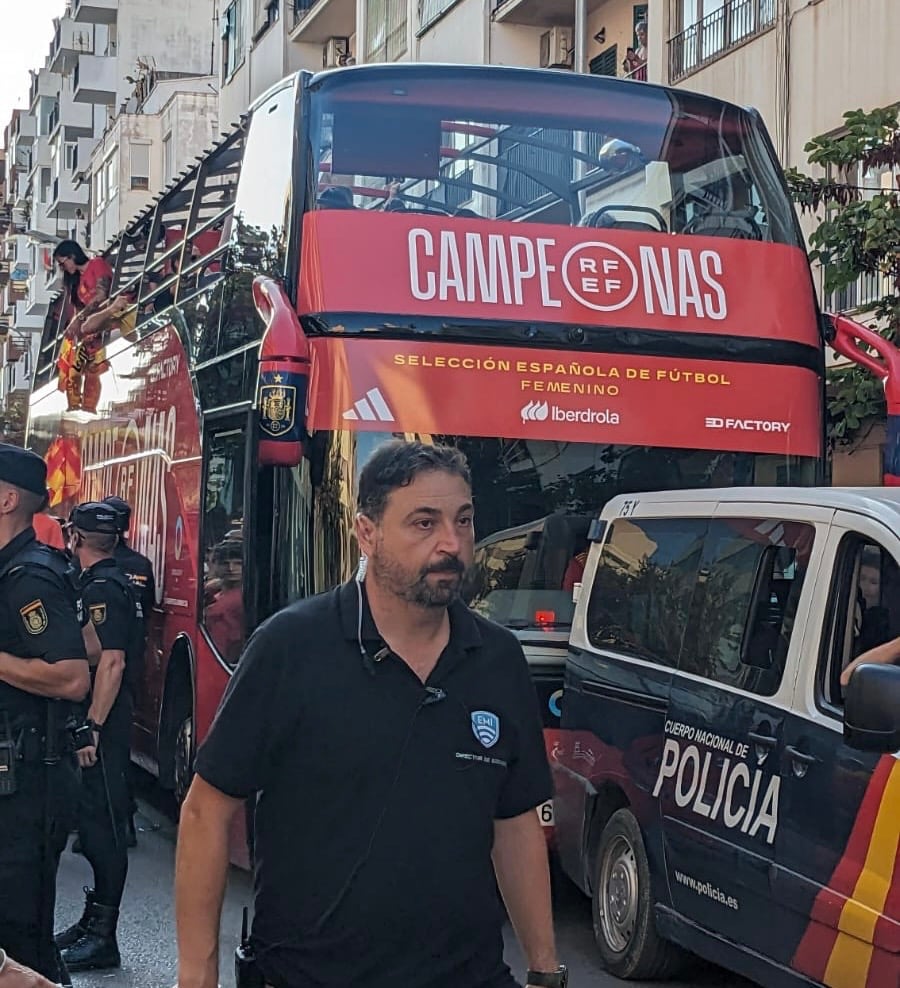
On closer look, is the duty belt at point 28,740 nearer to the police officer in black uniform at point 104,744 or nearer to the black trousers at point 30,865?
the black trousers at point 30,865

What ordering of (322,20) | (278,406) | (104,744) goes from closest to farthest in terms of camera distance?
(278,406) < (104,744) < (322,20)

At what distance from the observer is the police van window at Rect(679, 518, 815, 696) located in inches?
219

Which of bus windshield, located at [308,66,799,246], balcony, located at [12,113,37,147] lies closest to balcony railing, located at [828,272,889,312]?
bus windshield, located at [308,66,799,246]

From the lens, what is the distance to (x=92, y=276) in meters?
14.1

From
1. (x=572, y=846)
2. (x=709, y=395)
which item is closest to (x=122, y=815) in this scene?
(x=572, y=846)

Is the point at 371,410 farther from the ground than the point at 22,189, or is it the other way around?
the point at 22,189

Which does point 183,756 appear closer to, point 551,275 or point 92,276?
point 551,275

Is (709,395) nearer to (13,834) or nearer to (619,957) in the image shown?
(619,957)

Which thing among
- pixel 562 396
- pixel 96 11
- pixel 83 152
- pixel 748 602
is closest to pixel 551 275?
pixel 562 396

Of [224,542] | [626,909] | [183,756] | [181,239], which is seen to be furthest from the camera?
[181,239]

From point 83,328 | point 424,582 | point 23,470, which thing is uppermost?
point 83,328

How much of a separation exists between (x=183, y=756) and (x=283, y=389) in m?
2.93

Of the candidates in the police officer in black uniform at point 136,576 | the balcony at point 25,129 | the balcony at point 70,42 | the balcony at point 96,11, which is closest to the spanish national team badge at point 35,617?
the police officer in black uniform at point 136,576

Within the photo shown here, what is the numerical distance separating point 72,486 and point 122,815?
23.1 ft
